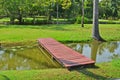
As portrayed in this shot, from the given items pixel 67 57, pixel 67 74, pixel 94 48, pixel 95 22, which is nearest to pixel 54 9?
pixel 95 22

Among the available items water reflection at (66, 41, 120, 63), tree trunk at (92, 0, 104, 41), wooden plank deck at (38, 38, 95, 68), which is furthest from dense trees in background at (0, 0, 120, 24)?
wooden plank deck at (38, 38, 95, 68)

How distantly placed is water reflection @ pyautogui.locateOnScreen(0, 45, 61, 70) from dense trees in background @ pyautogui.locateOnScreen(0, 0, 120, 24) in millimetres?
19435

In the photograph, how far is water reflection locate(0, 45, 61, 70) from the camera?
1105cm

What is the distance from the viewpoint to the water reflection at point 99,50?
514 inches

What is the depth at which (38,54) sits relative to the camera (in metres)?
13.6

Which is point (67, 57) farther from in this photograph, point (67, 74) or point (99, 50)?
point (99, 50)

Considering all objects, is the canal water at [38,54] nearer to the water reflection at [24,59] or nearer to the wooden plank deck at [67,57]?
the water reflection at [24,59]

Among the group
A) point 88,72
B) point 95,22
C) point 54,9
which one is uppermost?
point 95,22

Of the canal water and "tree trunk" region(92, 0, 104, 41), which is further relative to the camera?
"tree trunk" region(92, 0, 104, 41)

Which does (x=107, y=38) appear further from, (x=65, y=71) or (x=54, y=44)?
(x=65, y=71)

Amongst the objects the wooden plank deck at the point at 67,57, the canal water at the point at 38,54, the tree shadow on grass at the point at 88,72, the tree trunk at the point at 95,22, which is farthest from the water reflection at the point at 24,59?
the tree trunk at the point at 95,22

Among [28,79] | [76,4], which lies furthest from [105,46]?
[76,4]

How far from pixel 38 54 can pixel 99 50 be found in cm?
371

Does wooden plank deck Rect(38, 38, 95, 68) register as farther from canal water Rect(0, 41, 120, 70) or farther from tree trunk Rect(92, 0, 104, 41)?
tree trunk Rect(92, 0, 104, 41)
